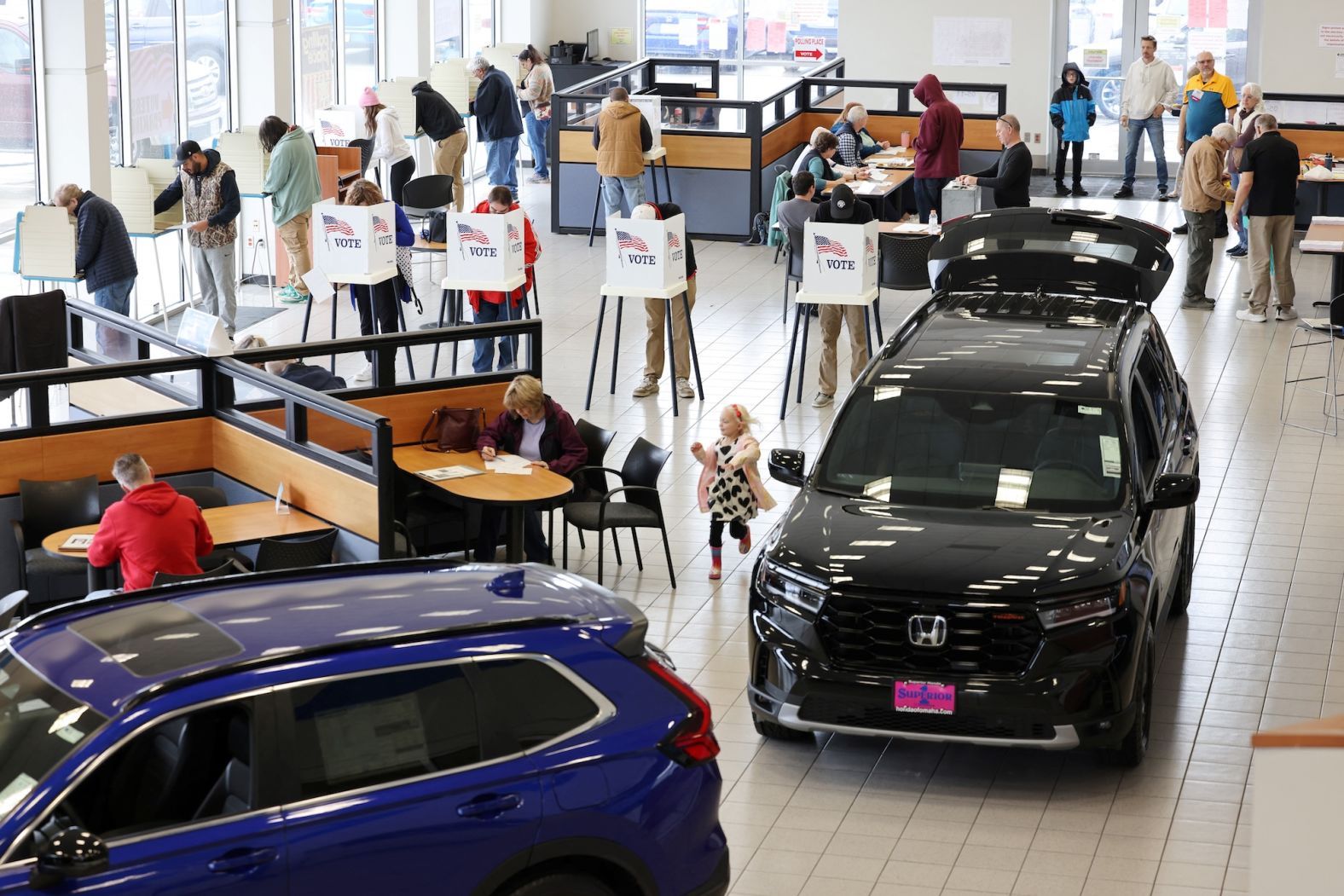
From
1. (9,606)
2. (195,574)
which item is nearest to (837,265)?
(195,574)

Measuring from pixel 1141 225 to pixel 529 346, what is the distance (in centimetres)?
388

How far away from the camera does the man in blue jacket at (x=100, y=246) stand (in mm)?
13914

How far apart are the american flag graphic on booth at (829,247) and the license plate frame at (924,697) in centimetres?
678

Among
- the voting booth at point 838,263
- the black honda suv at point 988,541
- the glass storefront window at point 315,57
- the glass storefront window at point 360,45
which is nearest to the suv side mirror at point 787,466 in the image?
the black honda suv at point 988,541

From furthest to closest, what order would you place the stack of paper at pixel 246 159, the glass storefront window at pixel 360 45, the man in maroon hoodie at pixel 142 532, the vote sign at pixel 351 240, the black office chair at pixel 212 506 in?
the glass storefront window at pixel 360 45 < the stack of paper at pixel 246 159 < the vote sign at pixel 351 240 < the black office chair at pixel 212 506 < the man in maroon hoodie at pixel 142 532

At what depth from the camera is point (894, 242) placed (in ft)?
50.0

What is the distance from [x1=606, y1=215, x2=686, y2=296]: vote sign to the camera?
13422 millimetres

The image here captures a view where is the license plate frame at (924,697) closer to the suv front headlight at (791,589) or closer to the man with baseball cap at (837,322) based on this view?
the suv front headlight at (791,589)

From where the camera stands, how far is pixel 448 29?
25.7 m

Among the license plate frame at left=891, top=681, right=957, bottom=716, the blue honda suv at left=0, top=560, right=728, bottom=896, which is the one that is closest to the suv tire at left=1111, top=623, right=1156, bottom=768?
the license plate frame at left=891, top=681, right=957, bottom=716

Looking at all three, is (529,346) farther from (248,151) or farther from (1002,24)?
(1002,24)

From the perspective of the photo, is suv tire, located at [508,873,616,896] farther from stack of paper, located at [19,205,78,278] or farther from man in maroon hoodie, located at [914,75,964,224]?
man in maroon hoodie, located at [914,75,964,224]

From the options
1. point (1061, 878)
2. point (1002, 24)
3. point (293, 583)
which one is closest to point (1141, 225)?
point (1061, 878)

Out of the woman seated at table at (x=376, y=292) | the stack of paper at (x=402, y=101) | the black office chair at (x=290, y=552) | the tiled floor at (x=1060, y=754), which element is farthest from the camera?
the stack of paper at (x=402, y=101)
